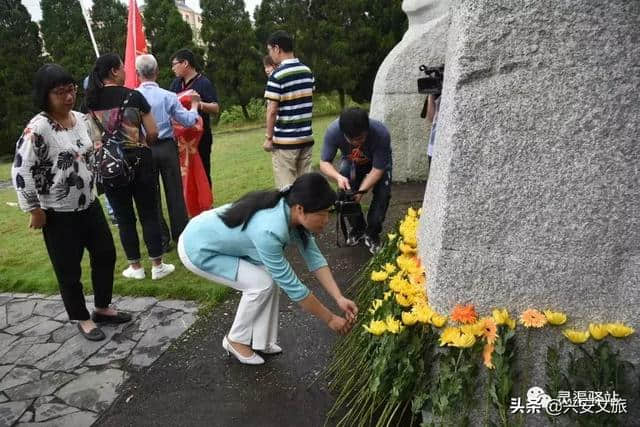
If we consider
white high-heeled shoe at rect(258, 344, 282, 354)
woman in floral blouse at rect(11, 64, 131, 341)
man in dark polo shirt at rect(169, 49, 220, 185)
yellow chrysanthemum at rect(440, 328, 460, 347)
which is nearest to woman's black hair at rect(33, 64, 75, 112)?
woman in floral blouse at rect(11, 64, 131, 341)

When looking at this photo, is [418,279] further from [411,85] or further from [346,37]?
[346,37]

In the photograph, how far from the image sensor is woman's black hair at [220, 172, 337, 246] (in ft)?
7.22

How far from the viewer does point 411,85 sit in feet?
18.9

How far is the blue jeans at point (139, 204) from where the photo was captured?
3.70 metres

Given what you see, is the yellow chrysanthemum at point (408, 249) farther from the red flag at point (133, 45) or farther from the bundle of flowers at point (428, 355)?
the red flag at point (133, 45)

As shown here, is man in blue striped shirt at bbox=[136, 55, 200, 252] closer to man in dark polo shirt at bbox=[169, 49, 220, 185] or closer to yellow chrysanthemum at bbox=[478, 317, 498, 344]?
man in dark polo shirt at bbox=[169, 49, 220, 185]

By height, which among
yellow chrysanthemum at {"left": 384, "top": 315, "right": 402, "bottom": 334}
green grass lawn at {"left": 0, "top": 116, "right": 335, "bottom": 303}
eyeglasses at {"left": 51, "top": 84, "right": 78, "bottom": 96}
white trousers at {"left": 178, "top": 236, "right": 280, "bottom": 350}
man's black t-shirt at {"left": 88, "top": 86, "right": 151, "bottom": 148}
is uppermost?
eyeglasses at {"left": 51, "top": 84, "right": 78, "bottom": 96}

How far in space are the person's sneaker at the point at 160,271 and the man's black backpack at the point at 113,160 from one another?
777 millimetres

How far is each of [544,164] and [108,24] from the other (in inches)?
749

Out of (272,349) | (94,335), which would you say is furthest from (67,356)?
(272,349)

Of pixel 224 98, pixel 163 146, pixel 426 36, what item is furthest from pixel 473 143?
pixel 224 98

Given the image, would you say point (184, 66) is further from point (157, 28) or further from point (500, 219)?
point (157, 28)

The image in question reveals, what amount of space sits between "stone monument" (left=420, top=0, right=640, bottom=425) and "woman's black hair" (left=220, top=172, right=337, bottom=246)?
0.54m

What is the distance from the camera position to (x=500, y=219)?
186cm
